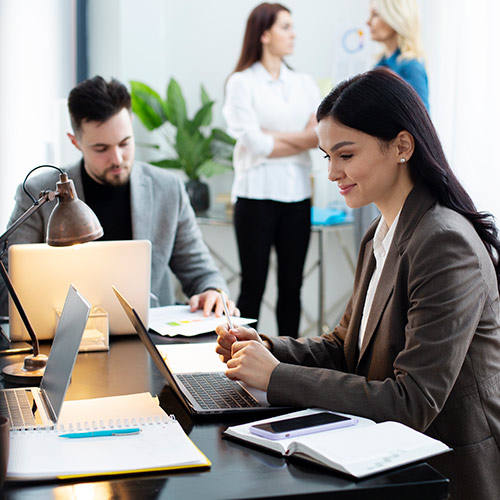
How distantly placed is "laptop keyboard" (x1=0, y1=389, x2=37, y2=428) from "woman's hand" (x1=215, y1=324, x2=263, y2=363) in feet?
1.34

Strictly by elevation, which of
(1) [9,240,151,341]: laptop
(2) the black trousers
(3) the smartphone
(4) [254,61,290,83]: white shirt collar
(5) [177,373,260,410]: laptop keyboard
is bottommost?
(2) the black trousers

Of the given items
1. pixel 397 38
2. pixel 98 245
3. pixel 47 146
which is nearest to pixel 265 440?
pixel 98 245

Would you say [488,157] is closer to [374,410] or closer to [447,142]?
[447,142]

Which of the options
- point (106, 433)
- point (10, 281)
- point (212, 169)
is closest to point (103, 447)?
point (106, 433)

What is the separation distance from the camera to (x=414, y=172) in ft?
5.08

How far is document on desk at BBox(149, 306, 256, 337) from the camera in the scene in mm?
1998

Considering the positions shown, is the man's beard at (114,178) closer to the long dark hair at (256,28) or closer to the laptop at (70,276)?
the laptop at (70,276)

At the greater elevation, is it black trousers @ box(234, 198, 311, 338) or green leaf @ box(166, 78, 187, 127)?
green leaf @ box(166, 78, 187, 127)

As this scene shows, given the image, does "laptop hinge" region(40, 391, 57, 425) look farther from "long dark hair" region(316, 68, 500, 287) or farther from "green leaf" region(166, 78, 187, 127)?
"green leaf" region(166, 78, 187, 127)

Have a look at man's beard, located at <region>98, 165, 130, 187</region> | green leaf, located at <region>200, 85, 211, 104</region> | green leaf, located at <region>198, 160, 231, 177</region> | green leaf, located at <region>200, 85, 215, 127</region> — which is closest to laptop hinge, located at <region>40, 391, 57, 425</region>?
man's beard, located at <region>98, 165, 130, 187</region>

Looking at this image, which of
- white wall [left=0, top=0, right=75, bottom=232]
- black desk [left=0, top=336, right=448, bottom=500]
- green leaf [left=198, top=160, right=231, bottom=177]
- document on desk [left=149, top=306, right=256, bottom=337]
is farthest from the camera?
green leaf [left=198, top=160, right=231, bottom=177]

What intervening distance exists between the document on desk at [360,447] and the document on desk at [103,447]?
0.12m

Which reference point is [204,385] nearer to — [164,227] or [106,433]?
[106,433]

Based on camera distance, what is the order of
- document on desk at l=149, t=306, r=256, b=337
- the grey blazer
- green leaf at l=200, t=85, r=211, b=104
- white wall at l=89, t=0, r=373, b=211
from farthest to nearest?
green leaf at l=200, t=85, r=211, b=104, white wall at l=89, t=0, r=373, b=211, the grey blazer, document on desk at l=149, t=306, r=256, b=337
